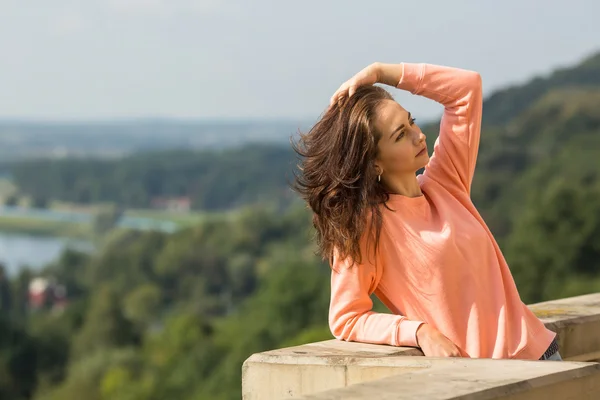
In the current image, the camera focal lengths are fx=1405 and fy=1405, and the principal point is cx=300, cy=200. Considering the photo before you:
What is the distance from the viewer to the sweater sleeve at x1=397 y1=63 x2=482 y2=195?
469 centimetres

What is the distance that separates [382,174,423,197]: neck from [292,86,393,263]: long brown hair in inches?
2.6

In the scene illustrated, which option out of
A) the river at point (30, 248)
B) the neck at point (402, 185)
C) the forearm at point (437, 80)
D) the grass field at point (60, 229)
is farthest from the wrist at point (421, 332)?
the grass field at point (60, 229)

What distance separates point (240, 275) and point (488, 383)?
411 feet

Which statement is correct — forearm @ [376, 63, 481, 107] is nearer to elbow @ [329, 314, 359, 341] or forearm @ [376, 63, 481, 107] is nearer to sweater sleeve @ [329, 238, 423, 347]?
sweater sleeve @ [329, 238, 423, 347]

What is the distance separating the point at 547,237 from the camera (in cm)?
6825

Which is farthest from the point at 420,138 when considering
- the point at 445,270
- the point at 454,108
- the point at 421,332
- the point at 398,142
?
the point at 421,332

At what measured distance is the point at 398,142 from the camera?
4.50 m

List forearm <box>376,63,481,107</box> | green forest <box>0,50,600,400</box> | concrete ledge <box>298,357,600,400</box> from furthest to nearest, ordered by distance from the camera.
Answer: green forest <box>0,50,600,400</box>
forearm <box>376,63,481,107</box>
concrete ledge <box>298,357,600,400</box>

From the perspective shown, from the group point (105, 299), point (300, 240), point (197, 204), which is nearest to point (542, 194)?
point (105, 299)

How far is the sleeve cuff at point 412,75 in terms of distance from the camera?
4688mm

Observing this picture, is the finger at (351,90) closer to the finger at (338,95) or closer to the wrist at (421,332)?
the finger at (338,95)

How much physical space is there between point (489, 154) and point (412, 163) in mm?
114021

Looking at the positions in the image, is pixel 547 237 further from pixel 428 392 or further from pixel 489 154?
pixel 428 392

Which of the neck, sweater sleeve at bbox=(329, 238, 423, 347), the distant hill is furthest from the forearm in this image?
the distant hill
